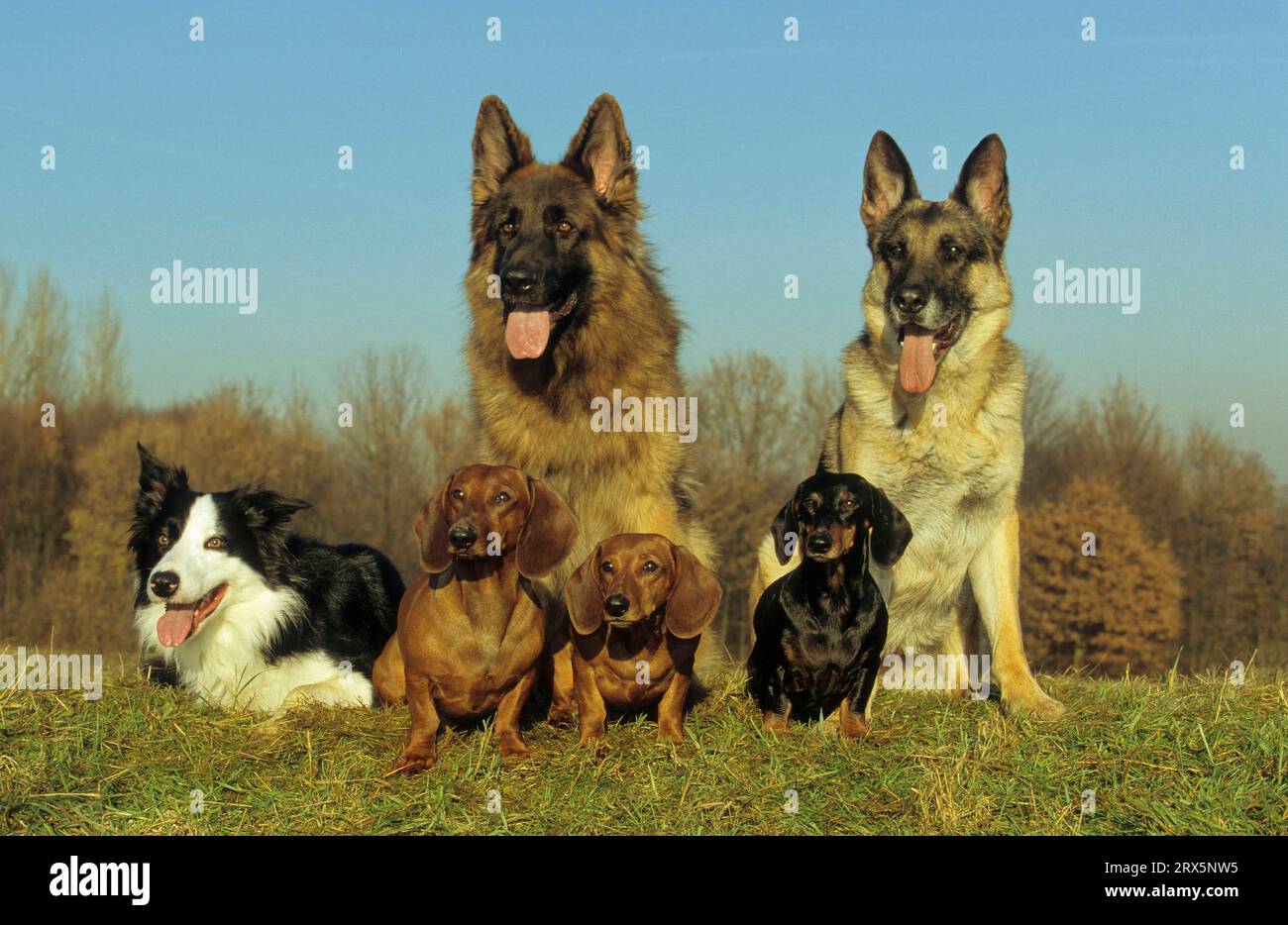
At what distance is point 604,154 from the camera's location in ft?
Answer: 21.5

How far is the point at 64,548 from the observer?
71.3ft

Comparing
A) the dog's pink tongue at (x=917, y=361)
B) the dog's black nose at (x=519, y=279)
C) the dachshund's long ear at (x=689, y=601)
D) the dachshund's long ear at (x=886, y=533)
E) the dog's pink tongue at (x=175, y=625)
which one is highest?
the dog's black nose at (x=519, y=279)

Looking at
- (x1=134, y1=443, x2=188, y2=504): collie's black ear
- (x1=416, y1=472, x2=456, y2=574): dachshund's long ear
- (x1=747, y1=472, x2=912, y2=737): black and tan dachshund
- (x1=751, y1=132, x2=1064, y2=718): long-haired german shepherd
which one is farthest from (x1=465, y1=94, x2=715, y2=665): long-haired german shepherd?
(x1=134, y1=443, x2=188, y2=504): collie's black ear

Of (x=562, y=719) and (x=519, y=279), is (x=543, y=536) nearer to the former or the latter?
(x=562, y=719)

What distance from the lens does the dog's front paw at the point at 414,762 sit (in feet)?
16.5


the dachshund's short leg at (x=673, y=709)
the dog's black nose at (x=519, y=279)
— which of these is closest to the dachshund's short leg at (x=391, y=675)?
the dachshund's short leg at (x=673, y=709)

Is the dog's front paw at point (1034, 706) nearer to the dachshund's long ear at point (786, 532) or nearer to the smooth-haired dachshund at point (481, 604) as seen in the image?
the dachshund's long ear at point (786, 532)

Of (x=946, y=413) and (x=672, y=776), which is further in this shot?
(x=946, y=413)

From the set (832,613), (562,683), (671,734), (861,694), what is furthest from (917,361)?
(562,683)

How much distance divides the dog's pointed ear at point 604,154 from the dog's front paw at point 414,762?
10.6ft

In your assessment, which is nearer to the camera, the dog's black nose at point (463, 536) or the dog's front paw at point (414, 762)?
the dog's black nose at point (463, 536)

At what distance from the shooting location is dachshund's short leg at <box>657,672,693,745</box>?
17.8 feet

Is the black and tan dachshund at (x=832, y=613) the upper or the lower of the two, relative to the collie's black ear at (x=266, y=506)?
lower

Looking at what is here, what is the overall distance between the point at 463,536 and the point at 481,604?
44cm
